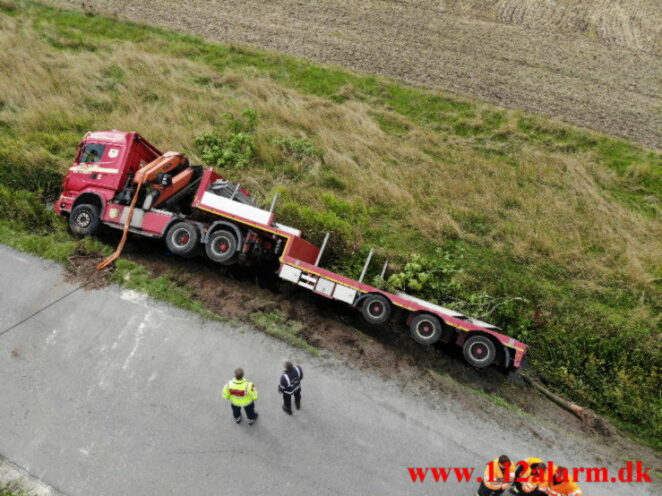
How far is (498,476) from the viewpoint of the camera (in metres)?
5.36

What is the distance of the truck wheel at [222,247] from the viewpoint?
7961mm

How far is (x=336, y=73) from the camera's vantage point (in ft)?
59.1

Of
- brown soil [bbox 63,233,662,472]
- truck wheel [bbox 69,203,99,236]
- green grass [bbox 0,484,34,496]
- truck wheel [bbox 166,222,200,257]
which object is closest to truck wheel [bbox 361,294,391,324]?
brown soil [bbox 63,233,662,472]

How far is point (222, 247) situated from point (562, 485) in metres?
6.64

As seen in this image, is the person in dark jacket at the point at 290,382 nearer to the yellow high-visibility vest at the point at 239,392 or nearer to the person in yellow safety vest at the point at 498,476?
the yellow high-visibility vest at the point at 239,392

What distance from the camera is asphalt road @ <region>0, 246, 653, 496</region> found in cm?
576

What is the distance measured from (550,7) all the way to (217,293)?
1135 inches

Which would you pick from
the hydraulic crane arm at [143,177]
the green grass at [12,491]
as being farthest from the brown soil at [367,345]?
the green grass at [12,491]

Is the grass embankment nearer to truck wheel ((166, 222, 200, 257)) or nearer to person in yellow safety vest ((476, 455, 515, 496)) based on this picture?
truck wheel ((166, 222, 200, 257))

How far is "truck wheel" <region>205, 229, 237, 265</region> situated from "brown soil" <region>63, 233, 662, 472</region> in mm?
812

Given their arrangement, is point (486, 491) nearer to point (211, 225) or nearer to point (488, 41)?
point (211, 225)

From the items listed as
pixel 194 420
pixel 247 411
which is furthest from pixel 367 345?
pixel 194 420

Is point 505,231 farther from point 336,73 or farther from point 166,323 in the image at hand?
point 336,73

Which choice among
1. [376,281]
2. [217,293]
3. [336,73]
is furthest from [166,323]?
[336,73]
